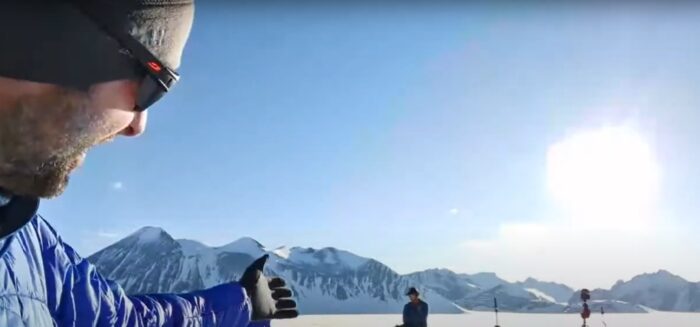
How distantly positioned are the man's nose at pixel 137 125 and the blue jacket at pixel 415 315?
25.0 ft

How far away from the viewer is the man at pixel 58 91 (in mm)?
898

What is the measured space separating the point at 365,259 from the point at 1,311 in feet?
302

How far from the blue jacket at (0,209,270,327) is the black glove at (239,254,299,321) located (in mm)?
37

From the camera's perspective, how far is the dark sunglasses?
94 centimetres

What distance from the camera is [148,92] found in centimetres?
103

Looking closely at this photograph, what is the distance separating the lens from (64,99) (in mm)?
940

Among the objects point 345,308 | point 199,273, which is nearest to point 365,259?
point 345,308

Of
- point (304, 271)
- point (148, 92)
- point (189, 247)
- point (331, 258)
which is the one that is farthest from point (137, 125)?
point (331, 258)

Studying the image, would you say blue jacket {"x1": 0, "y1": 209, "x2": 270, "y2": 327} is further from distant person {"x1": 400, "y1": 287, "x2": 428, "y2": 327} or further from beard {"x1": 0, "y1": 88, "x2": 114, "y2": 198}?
distant person {"x1": 400, "y1": 287, "x2": 428, "y2": 327}

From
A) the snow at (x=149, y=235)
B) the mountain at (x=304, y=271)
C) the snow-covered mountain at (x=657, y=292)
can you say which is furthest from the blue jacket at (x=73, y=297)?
the snow at (x=149, y=235)

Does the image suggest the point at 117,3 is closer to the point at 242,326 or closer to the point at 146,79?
the point at 146,79

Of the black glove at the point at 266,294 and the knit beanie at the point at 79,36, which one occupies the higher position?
the knit beanie at the point at 79,36

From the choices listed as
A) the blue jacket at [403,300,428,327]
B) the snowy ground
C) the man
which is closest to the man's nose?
the man

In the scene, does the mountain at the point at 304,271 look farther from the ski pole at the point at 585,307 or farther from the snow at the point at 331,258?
the ski pole at the point at 585,307
